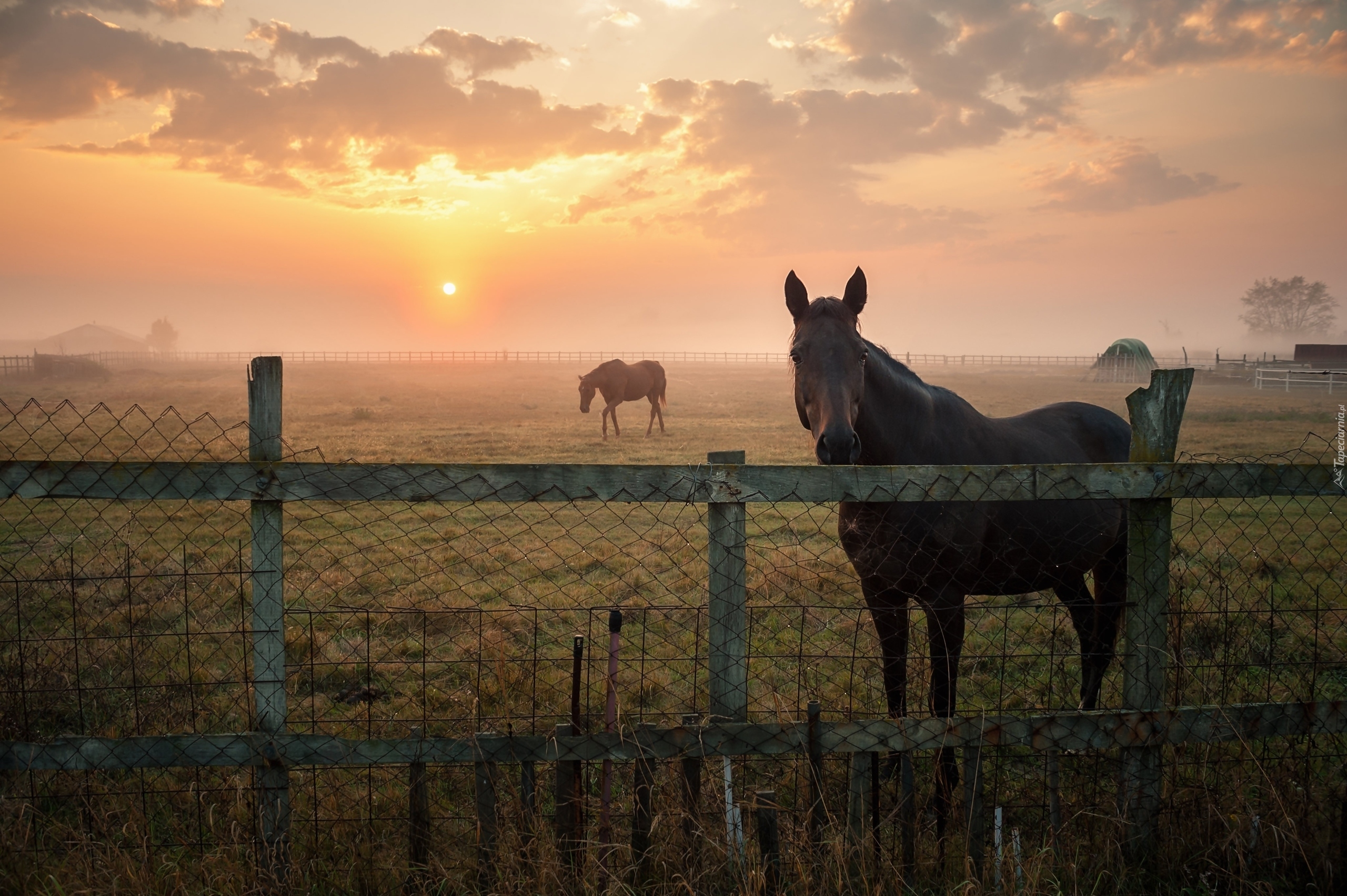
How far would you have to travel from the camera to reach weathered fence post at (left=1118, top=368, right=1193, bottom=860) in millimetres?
3053

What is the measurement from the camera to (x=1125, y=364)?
62281mm

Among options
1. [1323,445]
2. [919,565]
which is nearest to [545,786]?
[919,565]

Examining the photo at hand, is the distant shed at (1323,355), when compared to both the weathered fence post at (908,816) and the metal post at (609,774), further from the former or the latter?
the metal post at (609,774)

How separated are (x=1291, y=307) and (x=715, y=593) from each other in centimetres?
14078

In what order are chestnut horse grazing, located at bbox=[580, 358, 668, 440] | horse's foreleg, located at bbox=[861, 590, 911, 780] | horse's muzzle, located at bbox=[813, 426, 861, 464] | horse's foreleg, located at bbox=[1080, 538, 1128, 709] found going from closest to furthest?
horse's muzzle, located at bbox=[813, 426, 861, 464]
horse's foreleg, located at bbox=[861, 590, 911, 780]
horse's foreleg, located at bbox=[1080, 538, 1128, 709]
chestnut horse grazing, located at bbox=[580, 358, 668, 440]

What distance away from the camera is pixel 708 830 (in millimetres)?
3041

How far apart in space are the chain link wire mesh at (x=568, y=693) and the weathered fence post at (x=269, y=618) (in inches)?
3.7

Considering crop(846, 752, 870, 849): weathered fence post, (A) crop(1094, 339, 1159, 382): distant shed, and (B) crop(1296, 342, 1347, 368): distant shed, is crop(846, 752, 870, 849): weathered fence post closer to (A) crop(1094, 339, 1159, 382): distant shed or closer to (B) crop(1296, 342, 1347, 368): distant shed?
(B) crop(1296, 342, 1347, 368): distant shed

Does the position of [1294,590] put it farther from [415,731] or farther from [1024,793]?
[415,731]

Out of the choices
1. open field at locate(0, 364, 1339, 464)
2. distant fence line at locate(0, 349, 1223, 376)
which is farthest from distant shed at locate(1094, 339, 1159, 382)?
distant fence line at locate(0, 349, 1223, 376)

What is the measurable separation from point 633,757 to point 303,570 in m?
6.36

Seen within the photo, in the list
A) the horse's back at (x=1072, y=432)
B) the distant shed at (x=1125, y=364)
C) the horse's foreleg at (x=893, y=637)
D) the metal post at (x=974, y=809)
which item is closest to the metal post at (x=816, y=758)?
the metal post at (x=974, y=809)

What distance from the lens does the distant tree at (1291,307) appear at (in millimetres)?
107250

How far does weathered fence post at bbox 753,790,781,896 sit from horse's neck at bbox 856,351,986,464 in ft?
6.23
